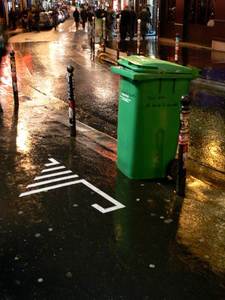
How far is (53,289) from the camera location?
12.6 ft

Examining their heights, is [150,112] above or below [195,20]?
below

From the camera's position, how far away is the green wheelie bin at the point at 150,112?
560 centimetres

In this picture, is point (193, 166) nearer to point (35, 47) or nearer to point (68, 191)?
point (68, 191)

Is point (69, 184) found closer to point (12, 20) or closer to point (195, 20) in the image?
point (195, 20)

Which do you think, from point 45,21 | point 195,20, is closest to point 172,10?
point 195,20

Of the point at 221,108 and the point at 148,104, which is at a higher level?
the point at 148,104

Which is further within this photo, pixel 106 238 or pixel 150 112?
pixel 150 112

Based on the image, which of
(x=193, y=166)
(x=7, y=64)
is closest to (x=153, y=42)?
(x=7, y=64)

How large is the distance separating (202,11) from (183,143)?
20.3 meters

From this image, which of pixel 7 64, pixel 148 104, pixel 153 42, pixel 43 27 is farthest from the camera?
pixel 43 27

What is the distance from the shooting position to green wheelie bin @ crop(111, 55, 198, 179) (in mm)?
5598

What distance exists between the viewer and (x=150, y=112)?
5723mm

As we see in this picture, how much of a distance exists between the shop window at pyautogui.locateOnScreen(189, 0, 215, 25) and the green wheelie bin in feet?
60.9

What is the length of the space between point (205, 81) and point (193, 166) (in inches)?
285
